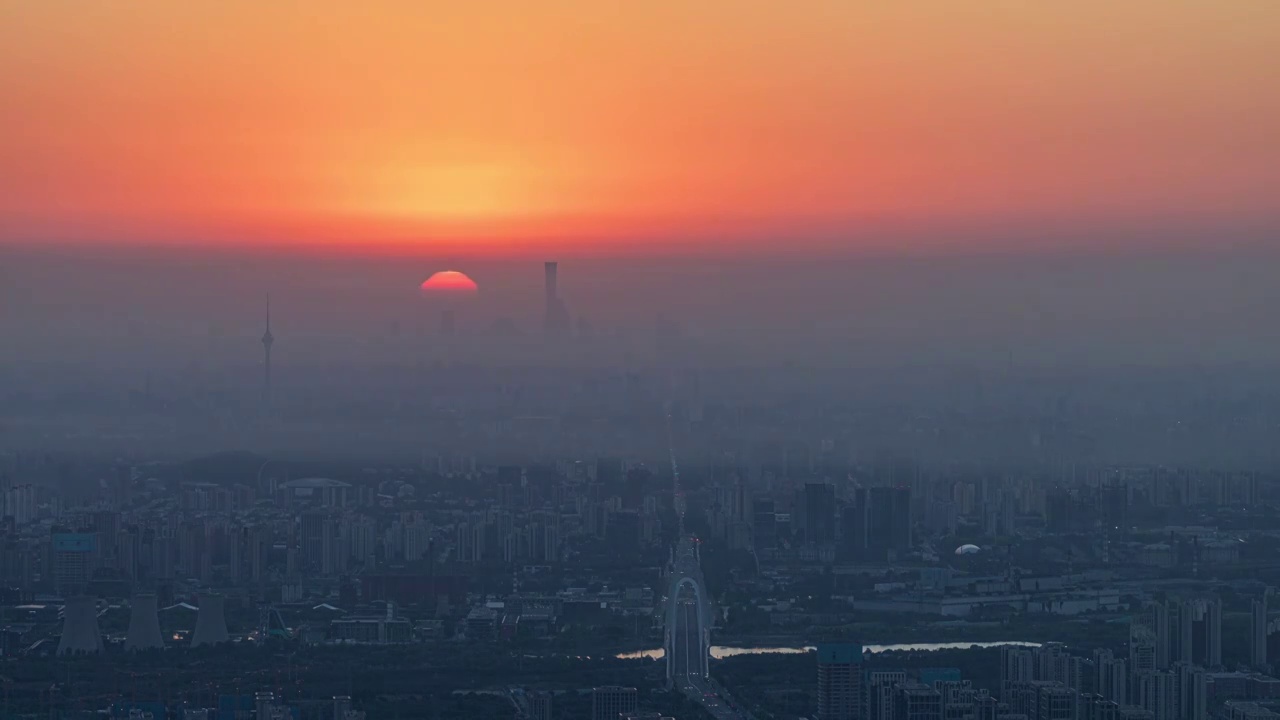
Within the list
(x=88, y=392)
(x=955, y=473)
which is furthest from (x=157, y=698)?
(x=955, y=473)

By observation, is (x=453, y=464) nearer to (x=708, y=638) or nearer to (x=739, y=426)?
(x=739, y=426)

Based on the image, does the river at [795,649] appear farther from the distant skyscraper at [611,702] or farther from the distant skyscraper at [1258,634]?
the distant skyscraper at [611,702]

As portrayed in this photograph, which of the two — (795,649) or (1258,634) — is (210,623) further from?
(1258,634)

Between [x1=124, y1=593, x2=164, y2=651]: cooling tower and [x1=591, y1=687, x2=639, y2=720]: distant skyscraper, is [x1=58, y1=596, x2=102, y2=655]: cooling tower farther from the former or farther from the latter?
[x1=591, y1=687, x2=639, y2=720]: distant skyscraper

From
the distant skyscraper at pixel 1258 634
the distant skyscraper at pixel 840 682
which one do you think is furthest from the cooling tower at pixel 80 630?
the distant skyscraper at pixel 1258 634

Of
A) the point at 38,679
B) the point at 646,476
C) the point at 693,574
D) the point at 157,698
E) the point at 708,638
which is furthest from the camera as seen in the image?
the point at 646,476

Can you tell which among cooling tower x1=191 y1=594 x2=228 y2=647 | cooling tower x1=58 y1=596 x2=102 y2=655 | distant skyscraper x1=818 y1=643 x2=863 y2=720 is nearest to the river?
distant skyscraper x1=818 y1=643 x2=863 y2=720

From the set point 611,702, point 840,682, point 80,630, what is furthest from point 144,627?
point 840,682
